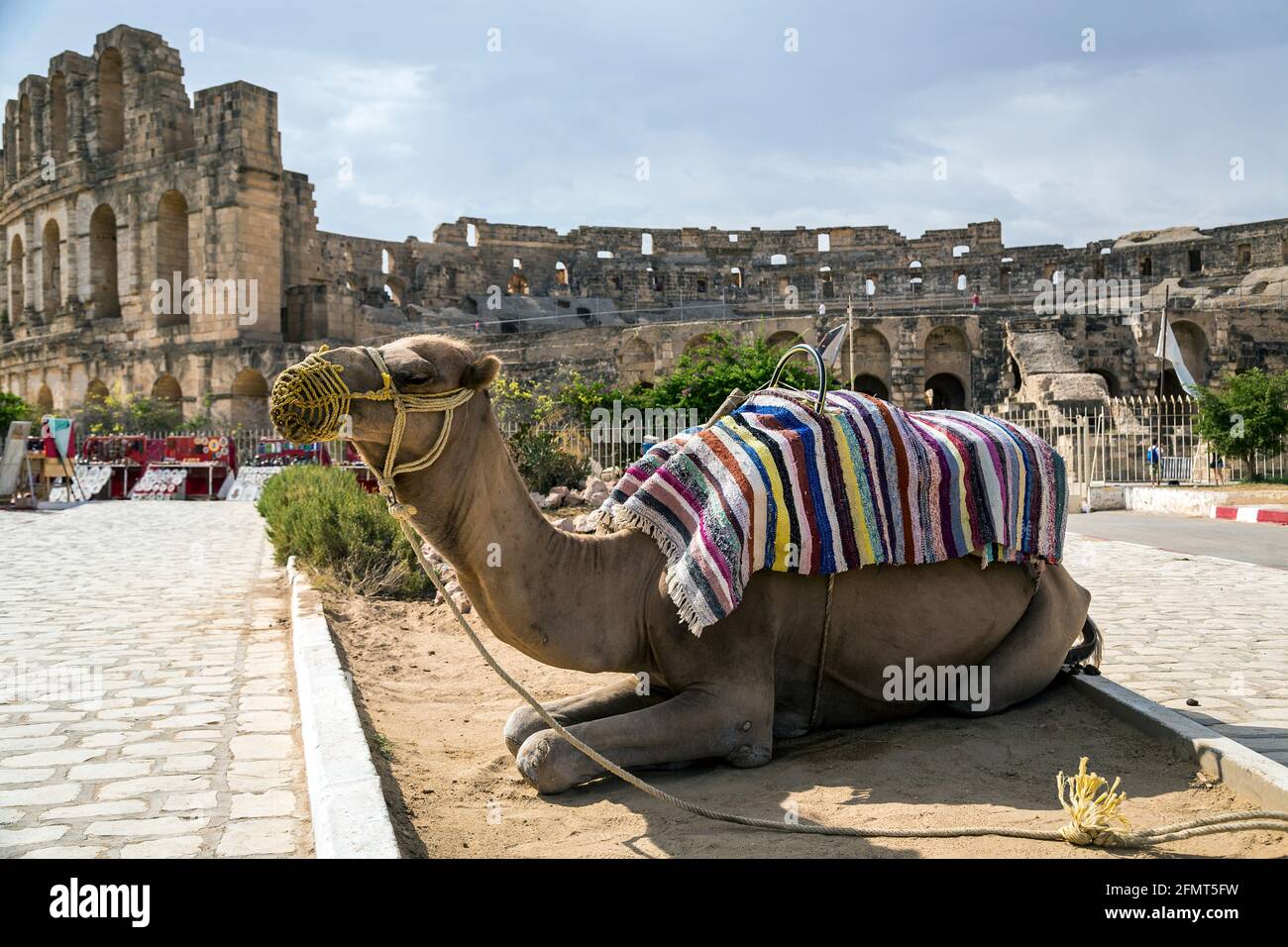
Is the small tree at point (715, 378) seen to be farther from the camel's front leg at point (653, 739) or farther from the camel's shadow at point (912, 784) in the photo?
the camel's front leg at point (653, 739)

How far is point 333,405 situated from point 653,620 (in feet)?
4.77

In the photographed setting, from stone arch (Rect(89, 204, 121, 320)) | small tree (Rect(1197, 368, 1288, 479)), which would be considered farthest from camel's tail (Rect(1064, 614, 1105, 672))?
stone arch (Rect(89, 204, 121, 320))

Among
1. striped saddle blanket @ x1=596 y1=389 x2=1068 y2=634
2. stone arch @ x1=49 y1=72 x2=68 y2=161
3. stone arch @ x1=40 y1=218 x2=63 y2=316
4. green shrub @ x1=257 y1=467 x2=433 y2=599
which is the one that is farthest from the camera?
stone arch @ x1=40 y1=218 x2=63 y2=316

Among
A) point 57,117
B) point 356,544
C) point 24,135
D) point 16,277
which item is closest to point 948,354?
point 356,544

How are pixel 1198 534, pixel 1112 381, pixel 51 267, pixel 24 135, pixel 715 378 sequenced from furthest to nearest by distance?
1. pixel 24 135
2. pixel 51 267
3. pixel 1112 381
4. pixel 715 378
5. pixel 1198 534

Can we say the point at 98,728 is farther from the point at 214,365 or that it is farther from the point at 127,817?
the point at 214,365

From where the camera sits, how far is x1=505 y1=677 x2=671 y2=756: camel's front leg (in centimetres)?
374

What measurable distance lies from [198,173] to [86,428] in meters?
8.90

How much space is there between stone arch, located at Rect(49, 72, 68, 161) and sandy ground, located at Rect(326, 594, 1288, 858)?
4283cm

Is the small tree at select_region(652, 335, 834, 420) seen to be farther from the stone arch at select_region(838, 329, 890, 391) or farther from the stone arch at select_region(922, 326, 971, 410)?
the stone arch at select_region(922, 326, 971, 410)

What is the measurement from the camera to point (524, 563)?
11.3ft

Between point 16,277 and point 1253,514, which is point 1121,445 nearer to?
point 1253,514

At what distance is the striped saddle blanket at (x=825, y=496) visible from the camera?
3.54 meters
